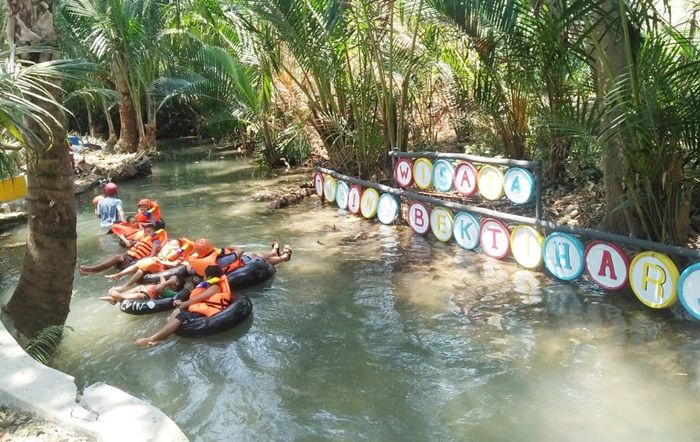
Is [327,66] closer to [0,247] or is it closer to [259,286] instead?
[259,286]

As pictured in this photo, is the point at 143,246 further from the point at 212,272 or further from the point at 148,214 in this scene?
the point at 212,272

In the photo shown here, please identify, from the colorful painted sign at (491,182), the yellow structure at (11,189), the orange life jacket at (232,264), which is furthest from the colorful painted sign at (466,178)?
the yellow structure at (11,189)

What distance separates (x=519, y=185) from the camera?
641cm

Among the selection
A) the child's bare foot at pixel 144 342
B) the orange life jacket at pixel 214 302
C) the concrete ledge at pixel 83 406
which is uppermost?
the concrete ledge at pixel 83 406

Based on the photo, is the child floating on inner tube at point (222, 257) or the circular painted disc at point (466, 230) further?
the circular painted disc at point (466, 230)

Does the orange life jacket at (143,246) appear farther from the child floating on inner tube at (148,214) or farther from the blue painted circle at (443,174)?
the blue painted circle at (443,174)

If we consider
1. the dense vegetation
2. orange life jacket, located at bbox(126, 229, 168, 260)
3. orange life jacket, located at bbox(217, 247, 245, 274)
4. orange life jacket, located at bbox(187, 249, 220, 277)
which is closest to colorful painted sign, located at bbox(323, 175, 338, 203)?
the dense vegetation

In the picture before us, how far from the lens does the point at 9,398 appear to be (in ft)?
9.42

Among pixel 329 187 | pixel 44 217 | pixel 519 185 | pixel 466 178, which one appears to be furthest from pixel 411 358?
pixel 329 187

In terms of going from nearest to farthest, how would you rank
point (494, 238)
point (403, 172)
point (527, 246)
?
1. point (527, 246)
2. point (494, 238)
3. point (403, 172)

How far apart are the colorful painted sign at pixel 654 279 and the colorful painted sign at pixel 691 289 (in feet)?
0.30

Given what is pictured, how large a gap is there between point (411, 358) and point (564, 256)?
6.33ft

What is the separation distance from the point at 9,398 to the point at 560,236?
4.56 metres

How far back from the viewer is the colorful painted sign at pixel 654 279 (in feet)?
15.5
